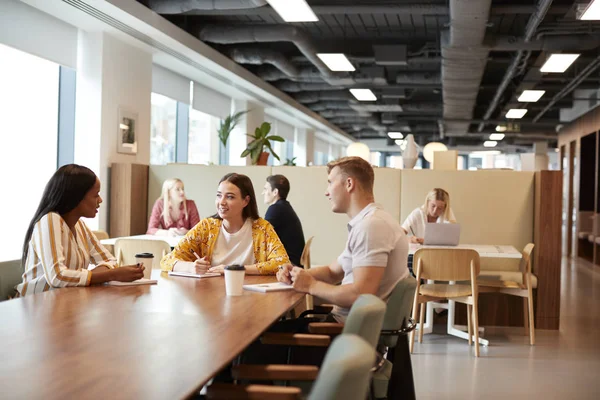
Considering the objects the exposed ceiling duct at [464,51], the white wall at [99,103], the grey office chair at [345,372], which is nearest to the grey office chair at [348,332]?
the grey office chair at [345,372]

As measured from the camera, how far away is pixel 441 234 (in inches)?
232

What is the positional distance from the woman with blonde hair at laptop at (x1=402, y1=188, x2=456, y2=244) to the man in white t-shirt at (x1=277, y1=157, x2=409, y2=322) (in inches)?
132

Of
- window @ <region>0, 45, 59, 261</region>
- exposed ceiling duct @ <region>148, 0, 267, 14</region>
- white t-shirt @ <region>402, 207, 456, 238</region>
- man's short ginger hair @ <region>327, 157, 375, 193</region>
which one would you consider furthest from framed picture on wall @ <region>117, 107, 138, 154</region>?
man's short ginger hair @ <region>327, 157, 375, 193</region>

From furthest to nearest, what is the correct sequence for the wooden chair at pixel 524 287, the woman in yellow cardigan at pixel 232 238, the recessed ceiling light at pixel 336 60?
1. the recessed ceiling light at pixel 336 60
2. the wooden chair at pixel 524 287
3. the woman in yellow cardigan at pixel 232 238

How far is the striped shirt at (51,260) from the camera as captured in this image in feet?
9.49

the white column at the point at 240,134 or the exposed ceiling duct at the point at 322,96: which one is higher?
the exposed ceiling duct at the point at 322,96

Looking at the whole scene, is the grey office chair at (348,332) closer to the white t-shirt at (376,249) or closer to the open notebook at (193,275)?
the white t-shirt at (376,249)

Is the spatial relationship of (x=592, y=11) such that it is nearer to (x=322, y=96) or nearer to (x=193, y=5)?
(x=193, y=5)

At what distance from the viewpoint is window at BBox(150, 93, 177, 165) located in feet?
33.0

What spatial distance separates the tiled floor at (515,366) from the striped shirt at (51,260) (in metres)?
2.26

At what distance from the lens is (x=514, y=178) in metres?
→ 7.04

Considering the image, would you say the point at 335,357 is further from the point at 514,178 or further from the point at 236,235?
the point at 514,178

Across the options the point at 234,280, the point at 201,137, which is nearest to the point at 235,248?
the point at 234,280

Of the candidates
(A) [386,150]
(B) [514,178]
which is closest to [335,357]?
(B) [514,178]
